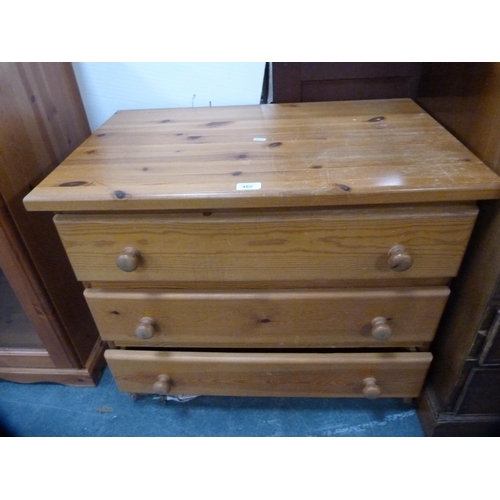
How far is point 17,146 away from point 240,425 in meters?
0.82

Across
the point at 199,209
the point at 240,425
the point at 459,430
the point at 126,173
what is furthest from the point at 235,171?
the point at 459,430

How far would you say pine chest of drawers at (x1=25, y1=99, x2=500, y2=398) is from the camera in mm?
569

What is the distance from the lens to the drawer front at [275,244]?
58cm

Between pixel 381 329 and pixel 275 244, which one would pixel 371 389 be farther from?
pixel 275 244

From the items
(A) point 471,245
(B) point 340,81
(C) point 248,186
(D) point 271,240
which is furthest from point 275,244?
(B) point 340,81

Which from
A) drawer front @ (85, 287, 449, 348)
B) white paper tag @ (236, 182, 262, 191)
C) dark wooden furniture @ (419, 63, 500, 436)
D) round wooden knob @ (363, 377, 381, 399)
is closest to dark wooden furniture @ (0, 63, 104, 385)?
drawer front @ (85, 287, 449, 348)

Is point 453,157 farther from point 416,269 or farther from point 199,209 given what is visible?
point 199,209

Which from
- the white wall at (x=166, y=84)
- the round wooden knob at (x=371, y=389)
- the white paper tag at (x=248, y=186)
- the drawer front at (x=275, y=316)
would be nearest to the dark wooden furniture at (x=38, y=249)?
the white wall at (x=166, y=84)

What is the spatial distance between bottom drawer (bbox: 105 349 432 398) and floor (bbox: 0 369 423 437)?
12 centimetres

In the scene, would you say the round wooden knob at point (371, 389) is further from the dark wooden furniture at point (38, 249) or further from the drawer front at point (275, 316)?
the dark wooden furniture at point (38, 249)

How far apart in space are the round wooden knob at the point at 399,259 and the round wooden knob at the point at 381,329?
0.13 metres

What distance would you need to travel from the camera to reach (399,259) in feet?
1.89

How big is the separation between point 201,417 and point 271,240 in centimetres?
58

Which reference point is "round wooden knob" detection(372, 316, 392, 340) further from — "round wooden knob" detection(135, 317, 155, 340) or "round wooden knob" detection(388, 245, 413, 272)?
"round wooden knob" detection(135, 317, 155, 340)
